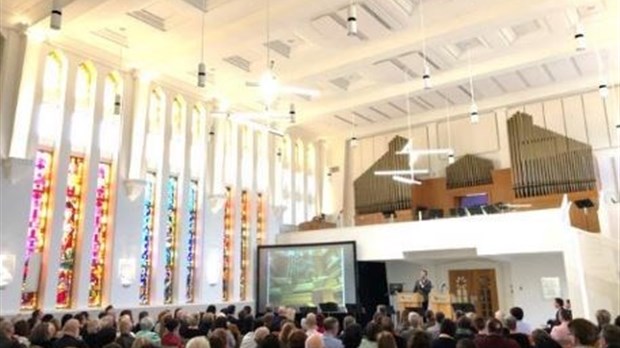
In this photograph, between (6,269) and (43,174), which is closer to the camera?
(6,269)

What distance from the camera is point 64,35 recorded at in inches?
356

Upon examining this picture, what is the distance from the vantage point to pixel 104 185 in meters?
9.82

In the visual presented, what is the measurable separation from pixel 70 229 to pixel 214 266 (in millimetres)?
3313

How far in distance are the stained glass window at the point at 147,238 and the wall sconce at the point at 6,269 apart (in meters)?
2.47

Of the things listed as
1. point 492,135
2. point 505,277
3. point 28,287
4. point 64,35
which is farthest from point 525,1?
point 28,287

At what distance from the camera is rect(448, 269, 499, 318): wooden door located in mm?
12430

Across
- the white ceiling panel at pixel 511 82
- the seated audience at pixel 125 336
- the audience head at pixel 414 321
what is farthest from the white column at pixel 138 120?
the white ceiling panel at pixel 511 82

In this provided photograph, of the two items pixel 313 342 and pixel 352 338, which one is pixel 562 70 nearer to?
pixel 352 338

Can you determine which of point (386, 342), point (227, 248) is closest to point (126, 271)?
point (227, 248)

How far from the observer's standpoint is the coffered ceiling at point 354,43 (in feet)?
28.1

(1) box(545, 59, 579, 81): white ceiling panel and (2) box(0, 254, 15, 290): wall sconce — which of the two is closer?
(2) box(0, 254, 15, 290): wall sconce

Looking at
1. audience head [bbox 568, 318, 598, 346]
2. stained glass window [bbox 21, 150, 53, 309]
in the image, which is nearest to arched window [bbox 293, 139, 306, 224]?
stained glass window [bbox 21, 150, 53, 309]

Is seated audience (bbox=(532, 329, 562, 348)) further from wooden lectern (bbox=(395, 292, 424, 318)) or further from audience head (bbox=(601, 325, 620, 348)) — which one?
wooden lectern (bbox=(395, 292, 424, 318))

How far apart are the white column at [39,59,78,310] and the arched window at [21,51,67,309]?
84 mm
